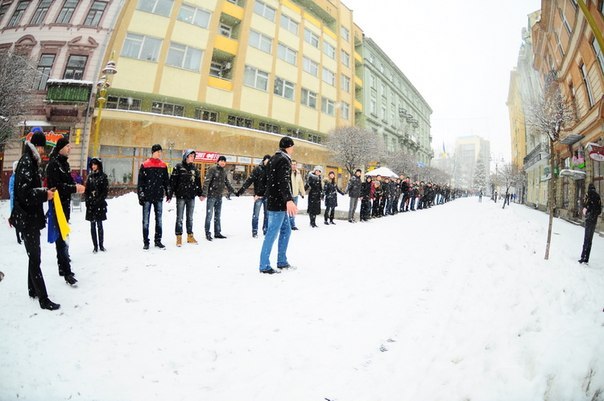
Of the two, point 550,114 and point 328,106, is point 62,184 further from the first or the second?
point 328,106

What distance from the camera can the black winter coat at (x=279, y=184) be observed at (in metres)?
4.18

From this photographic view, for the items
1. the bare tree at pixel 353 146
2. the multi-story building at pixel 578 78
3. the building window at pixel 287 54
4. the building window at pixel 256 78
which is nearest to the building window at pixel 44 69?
the building window at pixel 256 78

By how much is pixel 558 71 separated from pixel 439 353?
16.0m

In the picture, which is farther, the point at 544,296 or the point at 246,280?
the point at 246,280

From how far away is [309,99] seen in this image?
2870cm

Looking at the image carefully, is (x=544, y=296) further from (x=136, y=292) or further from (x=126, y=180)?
(x=126, y=180)

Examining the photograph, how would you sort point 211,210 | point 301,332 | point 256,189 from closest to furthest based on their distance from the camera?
point 301,332, point 211,210, point 256,189

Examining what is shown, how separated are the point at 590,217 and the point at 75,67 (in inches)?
1051

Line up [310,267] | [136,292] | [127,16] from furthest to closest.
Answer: [127,16] → [310,267] → [136,292]

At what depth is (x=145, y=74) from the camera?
18.7 metres

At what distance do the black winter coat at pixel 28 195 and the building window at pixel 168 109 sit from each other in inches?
750

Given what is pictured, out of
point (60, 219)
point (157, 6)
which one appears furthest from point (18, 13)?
point (60, 219)

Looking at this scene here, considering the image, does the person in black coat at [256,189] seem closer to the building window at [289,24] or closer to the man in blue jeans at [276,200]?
the man in blue jeans at [276,200]

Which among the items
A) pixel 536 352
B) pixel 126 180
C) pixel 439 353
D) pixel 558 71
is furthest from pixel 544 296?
pixel 126 180
